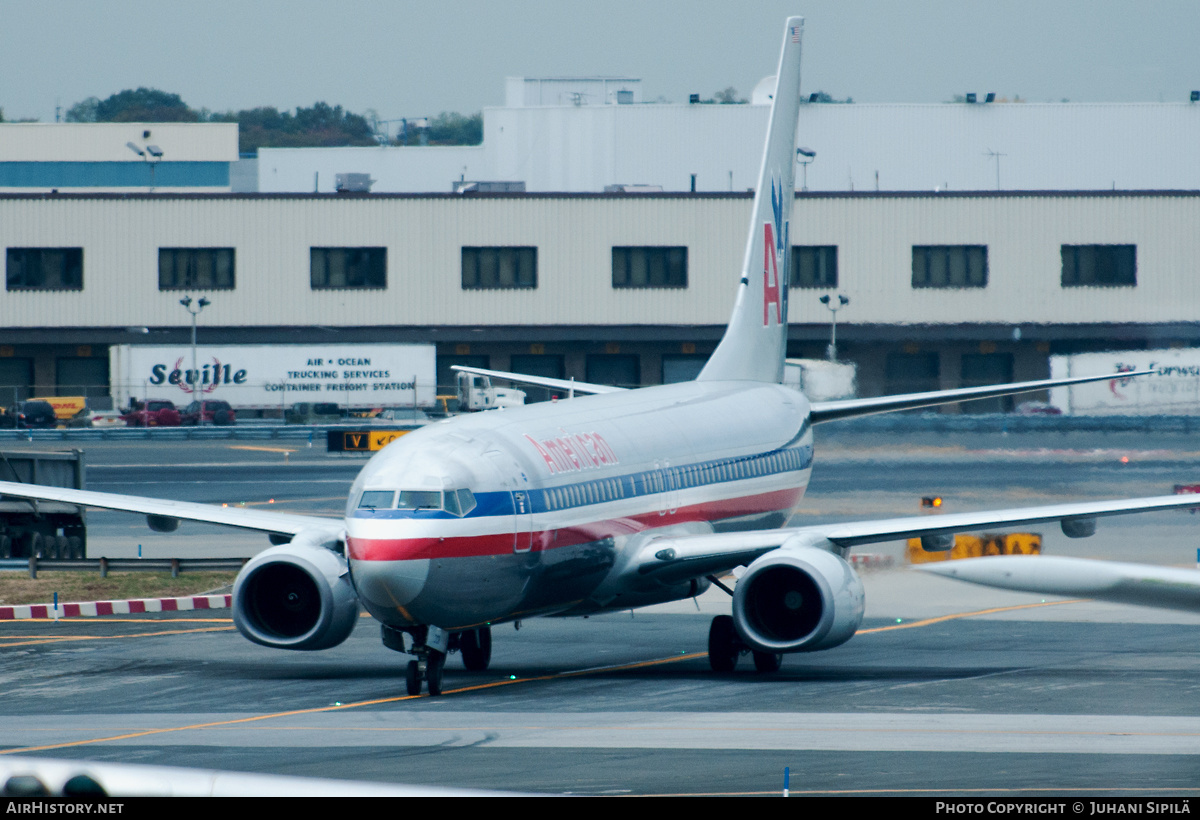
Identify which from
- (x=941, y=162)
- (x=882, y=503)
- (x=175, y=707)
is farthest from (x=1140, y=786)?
(x=941, y=162)

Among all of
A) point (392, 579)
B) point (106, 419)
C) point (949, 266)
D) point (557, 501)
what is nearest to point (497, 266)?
point (106, 419)

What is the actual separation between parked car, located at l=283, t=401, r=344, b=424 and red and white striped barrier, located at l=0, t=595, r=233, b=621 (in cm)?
5027

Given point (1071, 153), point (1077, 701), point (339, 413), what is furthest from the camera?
point (1071, 153)

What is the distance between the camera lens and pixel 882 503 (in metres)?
48.3

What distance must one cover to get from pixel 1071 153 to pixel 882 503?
261ft

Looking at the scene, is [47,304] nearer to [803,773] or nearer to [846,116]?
[846,116]

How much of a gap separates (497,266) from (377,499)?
70886 millimetres

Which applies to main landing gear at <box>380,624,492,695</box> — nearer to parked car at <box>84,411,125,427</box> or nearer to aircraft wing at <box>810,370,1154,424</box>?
aircraft wing at <box>810,370,1154,424</box>

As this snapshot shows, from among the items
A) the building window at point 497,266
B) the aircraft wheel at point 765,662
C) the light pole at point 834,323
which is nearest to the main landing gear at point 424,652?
the aircraft wheel at point 765,662

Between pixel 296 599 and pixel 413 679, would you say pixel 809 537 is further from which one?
pixel 296 599

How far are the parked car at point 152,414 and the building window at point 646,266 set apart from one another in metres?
25.3

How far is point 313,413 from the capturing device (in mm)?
87625

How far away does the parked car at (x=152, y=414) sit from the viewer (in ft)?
285

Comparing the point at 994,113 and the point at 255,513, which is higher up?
the point at 994,113
